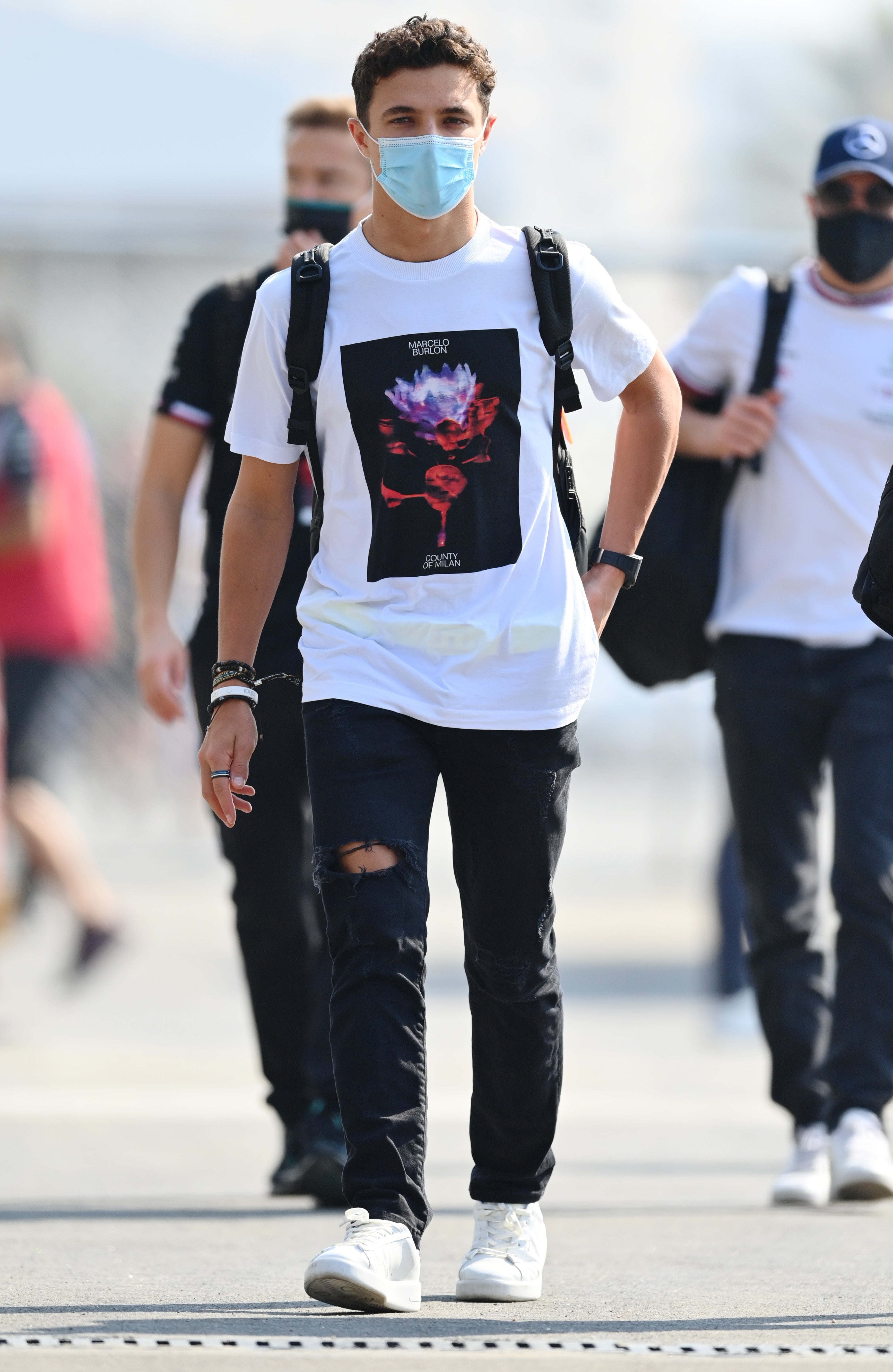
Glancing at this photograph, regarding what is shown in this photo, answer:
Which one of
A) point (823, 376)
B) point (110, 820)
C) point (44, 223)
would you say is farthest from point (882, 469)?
point (110, 820)

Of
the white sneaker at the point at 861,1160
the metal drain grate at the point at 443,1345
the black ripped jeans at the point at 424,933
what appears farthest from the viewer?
the white sneaker at the point at 861,1160

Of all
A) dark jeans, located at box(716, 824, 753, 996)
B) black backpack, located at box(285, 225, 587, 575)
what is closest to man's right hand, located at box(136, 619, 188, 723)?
black backpack, located at box(285, 225, 587, 575)

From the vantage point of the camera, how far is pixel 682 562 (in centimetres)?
508

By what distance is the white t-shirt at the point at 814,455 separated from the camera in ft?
16.5

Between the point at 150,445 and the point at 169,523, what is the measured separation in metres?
0.17

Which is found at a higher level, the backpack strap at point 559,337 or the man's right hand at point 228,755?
the backpack strap at point 559,337

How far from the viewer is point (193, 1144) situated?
623 centimetres

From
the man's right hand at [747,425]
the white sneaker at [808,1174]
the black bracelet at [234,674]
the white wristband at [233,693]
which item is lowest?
the white sneaker at [808,1174]

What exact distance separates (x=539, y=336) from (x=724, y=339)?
1.62 meters

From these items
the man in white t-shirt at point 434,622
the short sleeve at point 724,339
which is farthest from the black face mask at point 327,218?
the man in white t-shirt at point 434,622

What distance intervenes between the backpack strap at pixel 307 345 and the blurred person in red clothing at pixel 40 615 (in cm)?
537

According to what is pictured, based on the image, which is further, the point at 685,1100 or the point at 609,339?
the point at 685,1100

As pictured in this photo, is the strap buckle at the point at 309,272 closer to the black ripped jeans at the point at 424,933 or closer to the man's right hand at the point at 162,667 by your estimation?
the black ripped jeans at the point at 424,933

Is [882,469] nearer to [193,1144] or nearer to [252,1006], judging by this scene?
[252,1006]
